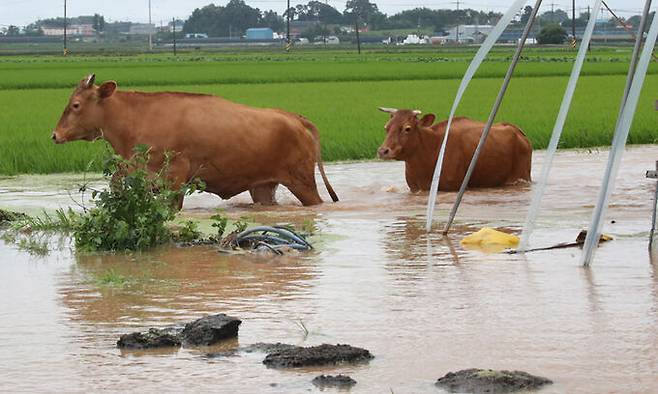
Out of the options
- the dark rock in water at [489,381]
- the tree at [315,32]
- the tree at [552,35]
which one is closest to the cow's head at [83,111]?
the dark rock in water at [489,381]

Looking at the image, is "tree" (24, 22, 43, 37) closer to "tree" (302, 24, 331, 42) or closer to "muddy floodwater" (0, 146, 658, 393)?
"tree" (302, 24, 331, 42)

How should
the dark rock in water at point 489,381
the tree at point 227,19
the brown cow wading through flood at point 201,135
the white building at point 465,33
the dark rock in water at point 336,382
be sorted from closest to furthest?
the dark rock in water at point 489,381 → the dark rock in water at point 336,382 → the brown cow wading through flood at point 201,135 → the white building at point 465,33 → the tree at point 227,19

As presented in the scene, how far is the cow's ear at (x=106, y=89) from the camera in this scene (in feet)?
37.5

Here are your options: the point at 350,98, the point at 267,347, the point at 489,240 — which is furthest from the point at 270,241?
the point at 350,98

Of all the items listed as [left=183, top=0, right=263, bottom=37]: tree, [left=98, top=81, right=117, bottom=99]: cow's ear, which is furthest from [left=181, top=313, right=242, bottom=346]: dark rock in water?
[left=183, top=0, right=263, bottom=37]: tree

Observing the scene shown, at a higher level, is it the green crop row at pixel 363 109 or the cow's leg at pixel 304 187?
the cow's leg at pixel 304 187

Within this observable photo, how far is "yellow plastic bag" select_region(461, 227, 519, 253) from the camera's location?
29.6 ft

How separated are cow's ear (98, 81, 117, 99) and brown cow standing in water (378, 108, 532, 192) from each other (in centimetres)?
261

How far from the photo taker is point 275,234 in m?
9.38

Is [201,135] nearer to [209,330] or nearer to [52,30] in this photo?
[209,330]

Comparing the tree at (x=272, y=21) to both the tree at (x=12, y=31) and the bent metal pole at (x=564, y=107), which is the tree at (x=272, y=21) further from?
the bent metal pole at (x=564, y=107)

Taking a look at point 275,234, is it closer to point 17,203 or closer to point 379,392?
point 17,203

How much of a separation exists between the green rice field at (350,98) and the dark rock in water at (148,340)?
730 centimetres

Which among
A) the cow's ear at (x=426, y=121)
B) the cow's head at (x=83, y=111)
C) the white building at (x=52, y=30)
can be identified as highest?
the cow's head at (x=83, y=111)
